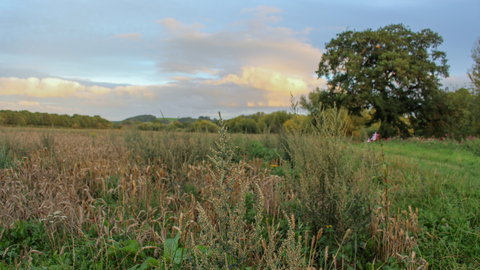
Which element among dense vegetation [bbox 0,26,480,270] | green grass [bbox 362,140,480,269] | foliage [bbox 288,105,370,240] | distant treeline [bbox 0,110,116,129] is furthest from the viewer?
distant treeline [bbox 0,110,116,129]

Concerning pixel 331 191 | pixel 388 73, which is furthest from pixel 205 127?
pixel 388 73

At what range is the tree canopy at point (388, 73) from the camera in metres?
23.1

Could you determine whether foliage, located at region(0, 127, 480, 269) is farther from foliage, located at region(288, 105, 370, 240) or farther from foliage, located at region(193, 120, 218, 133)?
foliage, located at region(193, 120, 218, 133)

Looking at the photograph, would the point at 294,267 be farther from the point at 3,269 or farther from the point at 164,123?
the point at 164,123

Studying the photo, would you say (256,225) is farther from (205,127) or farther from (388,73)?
(388,73)

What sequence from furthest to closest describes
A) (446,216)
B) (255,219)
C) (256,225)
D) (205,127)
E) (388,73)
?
(388,73) < (205,127) < (446,216) < (255,219) < (256,225)

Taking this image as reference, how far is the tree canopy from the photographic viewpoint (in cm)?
2311

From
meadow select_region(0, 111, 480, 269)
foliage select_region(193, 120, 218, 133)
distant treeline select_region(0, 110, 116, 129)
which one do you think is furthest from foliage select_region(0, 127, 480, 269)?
distant treeline select_region(0, 110, 116, 129)

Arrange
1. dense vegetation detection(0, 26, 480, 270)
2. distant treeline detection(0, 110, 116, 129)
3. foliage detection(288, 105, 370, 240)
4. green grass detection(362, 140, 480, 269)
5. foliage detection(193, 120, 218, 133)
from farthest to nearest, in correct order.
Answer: distant treeline detection(0, 110, 116, 129)
foliage detection(193, 120, 218, 133)
green grass detection(362, 140, 480, 269)
foliage detection(288, 105, 370, 240)
dense vegetation detection(0, 26, 480, 270)

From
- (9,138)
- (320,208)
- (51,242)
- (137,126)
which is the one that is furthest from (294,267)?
(9,138)

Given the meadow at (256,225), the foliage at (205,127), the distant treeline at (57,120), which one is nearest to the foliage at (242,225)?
the meadow at (256,225)

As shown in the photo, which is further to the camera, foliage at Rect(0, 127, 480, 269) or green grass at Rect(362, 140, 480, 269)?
green grass at Rect(362, 140, 480, 269)

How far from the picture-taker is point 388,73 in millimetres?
24203

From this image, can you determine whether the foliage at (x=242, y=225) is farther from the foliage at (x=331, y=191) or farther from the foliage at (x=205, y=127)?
the foliage at (x=205, y=127)
